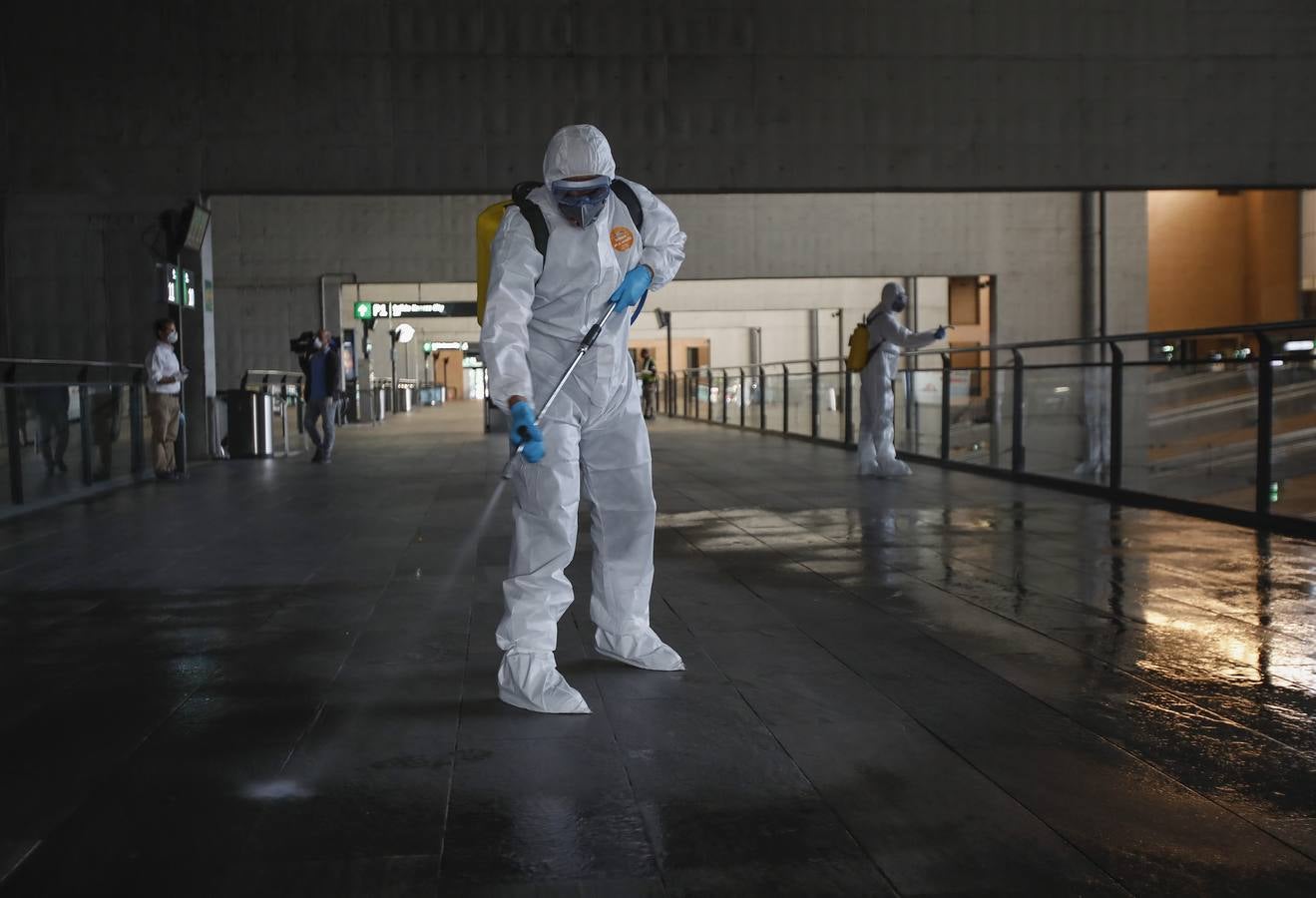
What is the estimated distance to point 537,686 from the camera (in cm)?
348

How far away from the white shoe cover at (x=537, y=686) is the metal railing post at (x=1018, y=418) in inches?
317

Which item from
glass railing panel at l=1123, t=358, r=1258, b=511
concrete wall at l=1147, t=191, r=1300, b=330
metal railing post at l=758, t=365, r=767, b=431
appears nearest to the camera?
glass railing panel at l=1123, t=358, r=1258, b=511

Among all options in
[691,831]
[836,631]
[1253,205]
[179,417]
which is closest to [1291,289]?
[1253,205]

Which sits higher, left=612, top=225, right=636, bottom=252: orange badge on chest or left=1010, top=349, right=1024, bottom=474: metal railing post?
left=612, top=225, right=636, bottom=252: orange badge on chest

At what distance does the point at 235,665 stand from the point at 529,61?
10.4 metres

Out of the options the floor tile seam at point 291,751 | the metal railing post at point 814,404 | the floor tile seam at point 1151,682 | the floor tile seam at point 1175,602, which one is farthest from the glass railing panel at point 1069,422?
the floor tile seam at point 291,751

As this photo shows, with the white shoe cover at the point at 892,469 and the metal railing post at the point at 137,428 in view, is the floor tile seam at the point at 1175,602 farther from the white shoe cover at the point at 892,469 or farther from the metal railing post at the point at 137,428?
the metal railing post at the point at 137,428

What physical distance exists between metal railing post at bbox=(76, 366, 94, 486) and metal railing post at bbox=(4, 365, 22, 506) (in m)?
1.23

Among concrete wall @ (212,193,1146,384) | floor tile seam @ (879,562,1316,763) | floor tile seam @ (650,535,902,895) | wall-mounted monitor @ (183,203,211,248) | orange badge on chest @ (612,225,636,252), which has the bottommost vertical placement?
floor tile seam @ (650,535,902,895)

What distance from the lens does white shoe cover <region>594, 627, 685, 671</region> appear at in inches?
156

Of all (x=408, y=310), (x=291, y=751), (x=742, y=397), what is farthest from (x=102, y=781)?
(x=408, y=310)

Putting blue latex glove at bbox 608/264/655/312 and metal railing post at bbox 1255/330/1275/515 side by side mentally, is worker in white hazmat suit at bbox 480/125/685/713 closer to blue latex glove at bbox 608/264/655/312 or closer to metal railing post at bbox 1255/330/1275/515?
blue latex glove at bbox 608/264/655/312

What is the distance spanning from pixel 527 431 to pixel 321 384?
442 inches

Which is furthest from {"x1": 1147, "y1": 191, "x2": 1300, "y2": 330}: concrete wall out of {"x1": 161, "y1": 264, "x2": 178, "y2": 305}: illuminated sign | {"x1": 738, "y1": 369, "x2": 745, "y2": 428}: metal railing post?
{"x1": 161, "y1": 264, "x2": 178, "y2": 305}: illuminated sign
